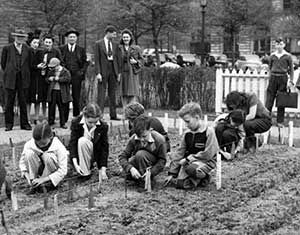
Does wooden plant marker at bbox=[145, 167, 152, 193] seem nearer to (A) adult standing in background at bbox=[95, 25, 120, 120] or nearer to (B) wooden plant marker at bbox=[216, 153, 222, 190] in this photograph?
(B) wooden plant marker at bbox=[216, 153, 222, 190]

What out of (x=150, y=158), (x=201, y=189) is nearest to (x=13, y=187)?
(x=150, y=158)

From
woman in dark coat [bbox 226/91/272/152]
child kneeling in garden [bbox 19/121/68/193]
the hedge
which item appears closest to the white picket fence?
the hedge

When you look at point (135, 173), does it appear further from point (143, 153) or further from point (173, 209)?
point (173, 209)

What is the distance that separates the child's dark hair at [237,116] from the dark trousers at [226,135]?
0.18 m

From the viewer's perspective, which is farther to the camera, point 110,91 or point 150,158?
point 110,91

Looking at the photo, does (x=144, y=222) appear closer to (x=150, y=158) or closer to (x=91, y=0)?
(x=150, y=158)

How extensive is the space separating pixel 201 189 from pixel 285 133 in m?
4.55

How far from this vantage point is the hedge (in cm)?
1507

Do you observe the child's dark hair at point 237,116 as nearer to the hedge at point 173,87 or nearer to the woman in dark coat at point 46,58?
the woman in dark coat at point 46,58

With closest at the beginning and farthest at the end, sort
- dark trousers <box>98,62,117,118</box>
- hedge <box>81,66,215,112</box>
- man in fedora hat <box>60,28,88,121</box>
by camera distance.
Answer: man in fedora hat <box>60,28,88,121</box>, dark trousers <box>98,62,117,118</box>, hedge <box>81,66,215,112</box>

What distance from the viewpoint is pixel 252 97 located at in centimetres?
883

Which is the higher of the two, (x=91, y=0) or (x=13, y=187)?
(x=91, y=0)

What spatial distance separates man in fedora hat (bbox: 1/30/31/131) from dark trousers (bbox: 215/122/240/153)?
4.50 m

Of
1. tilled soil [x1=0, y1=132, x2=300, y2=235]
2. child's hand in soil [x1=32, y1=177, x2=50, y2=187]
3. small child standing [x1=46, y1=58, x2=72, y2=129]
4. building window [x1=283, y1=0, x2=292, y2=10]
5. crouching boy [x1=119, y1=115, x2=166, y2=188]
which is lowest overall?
tilled soil [x1=0, y1=132, x2=300, y2=235]
